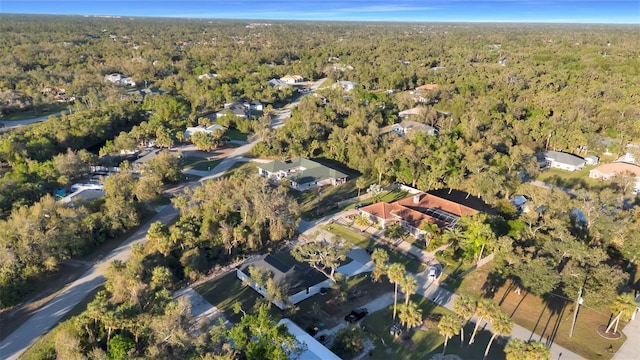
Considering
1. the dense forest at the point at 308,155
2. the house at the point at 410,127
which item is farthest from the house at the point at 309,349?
the house at the point at 410,127

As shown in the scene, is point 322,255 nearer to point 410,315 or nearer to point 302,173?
point 410,315

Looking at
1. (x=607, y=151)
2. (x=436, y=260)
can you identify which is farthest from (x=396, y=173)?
(x=607, y=151)

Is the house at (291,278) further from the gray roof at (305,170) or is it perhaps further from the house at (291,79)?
the house at (291,79)

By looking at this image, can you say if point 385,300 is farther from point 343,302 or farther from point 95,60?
point 95,60

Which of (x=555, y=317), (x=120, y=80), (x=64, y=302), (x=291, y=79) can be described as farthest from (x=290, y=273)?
(x=120, y=80)

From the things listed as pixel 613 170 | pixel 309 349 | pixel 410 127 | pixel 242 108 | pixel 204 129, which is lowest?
pixel 613 170

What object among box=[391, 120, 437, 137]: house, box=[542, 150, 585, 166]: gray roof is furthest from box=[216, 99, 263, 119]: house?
box=[542, 150, 585, 166]: gray roof
